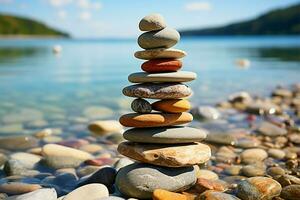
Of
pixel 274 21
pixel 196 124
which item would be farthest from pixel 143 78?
pixel 274 21

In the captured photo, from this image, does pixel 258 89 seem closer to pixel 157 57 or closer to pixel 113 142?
pixel 113 142

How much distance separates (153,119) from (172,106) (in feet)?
1.25

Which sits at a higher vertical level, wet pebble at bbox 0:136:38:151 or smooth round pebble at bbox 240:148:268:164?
wet pebble at bbox 0:136:38:151

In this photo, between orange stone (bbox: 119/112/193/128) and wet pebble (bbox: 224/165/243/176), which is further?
wet pebble (bbox: 224/165/243/176)

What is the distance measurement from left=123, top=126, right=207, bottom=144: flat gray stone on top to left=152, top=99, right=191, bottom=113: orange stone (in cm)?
28

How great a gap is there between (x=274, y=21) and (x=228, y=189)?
7545 inches

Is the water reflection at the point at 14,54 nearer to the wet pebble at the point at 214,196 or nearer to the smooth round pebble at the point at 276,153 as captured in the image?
the smooth round pebble at the point at 276,153

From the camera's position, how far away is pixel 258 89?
70.7 feet

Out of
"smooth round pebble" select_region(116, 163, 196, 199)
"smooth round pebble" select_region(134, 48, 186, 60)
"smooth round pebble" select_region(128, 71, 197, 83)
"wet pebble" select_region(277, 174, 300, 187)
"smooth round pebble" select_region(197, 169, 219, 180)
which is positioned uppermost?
"smooth round pebble" select_region(134, 48, 186, 60)

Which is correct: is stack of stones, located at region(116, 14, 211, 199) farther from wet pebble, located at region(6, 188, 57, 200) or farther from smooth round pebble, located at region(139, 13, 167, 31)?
wet pebble, located at region(6, 188, 57, 200)

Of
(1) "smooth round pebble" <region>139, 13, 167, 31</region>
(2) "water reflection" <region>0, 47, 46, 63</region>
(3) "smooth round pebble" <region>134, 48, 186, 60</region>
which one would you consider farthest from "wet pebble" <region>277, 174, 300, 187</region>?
(2) "water reflection" <region>0, 47, 46, 63</region>

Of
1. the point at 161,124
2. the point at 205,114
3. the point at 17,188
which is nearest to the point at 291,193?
the point at 161,124

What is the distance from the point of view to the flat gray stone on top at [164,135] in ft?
20.5

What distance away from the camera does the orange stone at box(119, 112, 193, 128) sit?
6293mm
